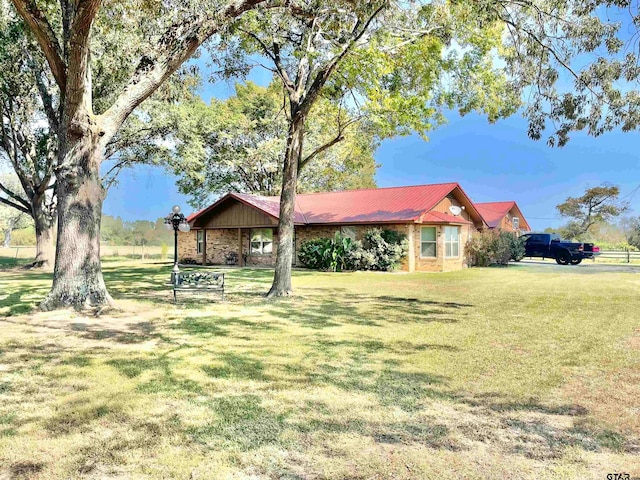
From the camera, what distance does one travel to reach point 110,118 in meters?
9.48

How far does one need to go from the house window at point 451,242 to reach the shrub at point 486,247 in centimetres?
133

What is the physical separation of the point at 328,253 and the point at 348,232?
6.14 ft

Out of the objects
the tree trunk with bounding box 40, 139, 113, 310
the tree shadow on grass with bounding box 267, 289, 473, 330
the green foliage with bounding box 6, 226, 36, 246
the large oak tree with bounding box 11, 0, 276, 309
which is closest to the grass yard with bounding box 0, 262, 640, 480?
the tree shadow on grass with bounding box 267, 289, 473, 330

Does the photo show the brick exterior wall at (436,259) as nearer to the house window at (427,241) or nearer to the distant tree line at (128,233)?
the house window at (427,241)

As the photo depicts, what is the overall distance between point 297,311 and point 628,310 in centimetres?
711

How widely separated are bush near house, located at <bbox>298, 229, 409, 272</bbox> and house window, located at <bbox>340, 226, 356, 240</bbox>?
1.87 ft

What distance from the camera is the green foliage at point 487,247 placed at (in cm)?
2444

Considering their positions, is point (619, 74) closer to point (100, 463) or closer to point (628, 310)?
point (628, 310)

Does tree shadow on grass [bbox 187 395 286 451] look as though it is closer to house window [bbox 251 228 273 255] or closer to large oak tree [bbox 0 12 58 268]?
large oak tree [bbox 0 12 58 268]

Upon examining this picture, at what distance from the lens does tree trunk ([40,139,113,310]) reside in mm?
9086

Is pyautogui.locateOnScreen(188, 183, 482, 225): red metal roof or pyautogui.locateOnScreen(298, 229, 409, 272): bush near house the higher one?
pyautogui.locateOnScreen(188, 183, 482, 225): red metal roof

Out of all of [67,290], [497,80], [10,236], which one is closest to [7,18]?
[67,290]

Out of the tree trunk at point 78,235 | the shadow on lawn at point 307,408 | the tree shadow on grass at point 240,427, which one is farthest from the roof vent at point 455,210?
the tree shadow on grass at point 240,427

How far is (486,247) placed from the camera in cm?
2447
